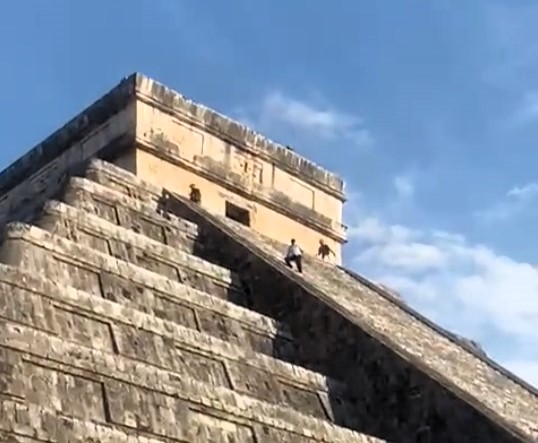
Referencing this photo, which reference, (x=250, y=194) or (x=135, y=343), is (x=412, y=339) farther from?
(x=135, y=343)

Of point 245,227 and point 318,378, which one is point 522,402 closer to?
point 318,378

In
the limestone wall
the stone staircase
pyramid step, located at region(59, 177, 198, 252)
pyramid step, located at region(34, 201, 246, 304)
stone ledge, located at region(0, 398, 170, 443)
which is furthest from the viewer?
the limestone wall

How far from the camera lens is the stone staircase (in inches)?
275

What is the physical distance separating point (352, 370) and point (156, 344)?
190 centimetres

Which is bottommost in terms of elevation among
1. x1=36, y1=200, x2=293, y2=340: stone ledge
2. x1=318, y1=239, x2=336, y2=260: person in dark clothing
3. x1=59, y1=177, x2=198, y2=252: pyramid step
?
x1=36, y1=200, x2=293, y2=340: stone ledge

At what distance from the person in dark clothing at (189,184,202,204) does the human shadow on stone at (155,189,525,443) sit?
1.61m

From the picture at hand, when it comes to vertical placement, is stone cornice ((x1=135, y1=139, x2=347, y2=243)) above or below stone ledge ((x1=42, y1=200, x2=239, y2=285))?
above

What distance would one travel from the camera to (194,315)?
9.20 metres

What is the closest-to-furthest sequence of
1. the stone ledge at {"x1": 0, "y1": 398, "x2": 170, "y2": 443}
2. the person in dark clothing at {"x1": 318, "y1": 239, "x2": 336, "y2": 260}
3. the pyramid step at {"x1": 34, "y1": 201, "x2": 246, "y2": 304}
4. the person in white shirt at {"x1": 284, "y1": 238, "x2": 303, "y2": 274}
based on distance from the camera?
1. the stone ledge at {"x1": 0, "y1": 398, "x2": 170, "y2": 443}
2. the pyramid step at {"x1": 34, "y1": 201, "x2": 246, "y2": 304}
3. the person in white shirt at {"x1": 284, "y1": 238, "x2": 303, "y2": 274}
4. the person in dark clothing at {"x1": 318, "y1": 239, "x2": 336, "y2": 260}

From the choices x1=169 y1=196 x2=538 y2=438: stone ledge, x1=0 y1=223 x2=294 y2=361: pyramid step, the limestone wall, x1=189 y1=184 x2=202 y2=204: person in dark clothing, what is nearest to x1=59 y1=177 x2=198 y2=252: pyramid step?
x1=169 y1=196 x2=538 y2=438: stone ledge

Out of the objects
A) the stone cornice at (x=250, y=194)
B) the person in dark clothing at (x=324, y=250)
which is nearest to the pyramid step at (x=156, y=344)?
the stone cornice at (x=250, y=194)

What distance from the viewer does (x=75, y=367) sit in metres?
7.04

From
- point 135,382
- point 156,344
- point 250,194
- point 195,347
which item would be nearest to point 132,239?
point 195,347

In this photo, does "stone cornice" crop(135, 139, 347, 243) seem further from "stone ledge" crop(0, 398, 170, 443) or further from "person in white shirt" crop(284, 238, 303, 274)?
"stone ledge" crop(0, 398, 170, 443)
